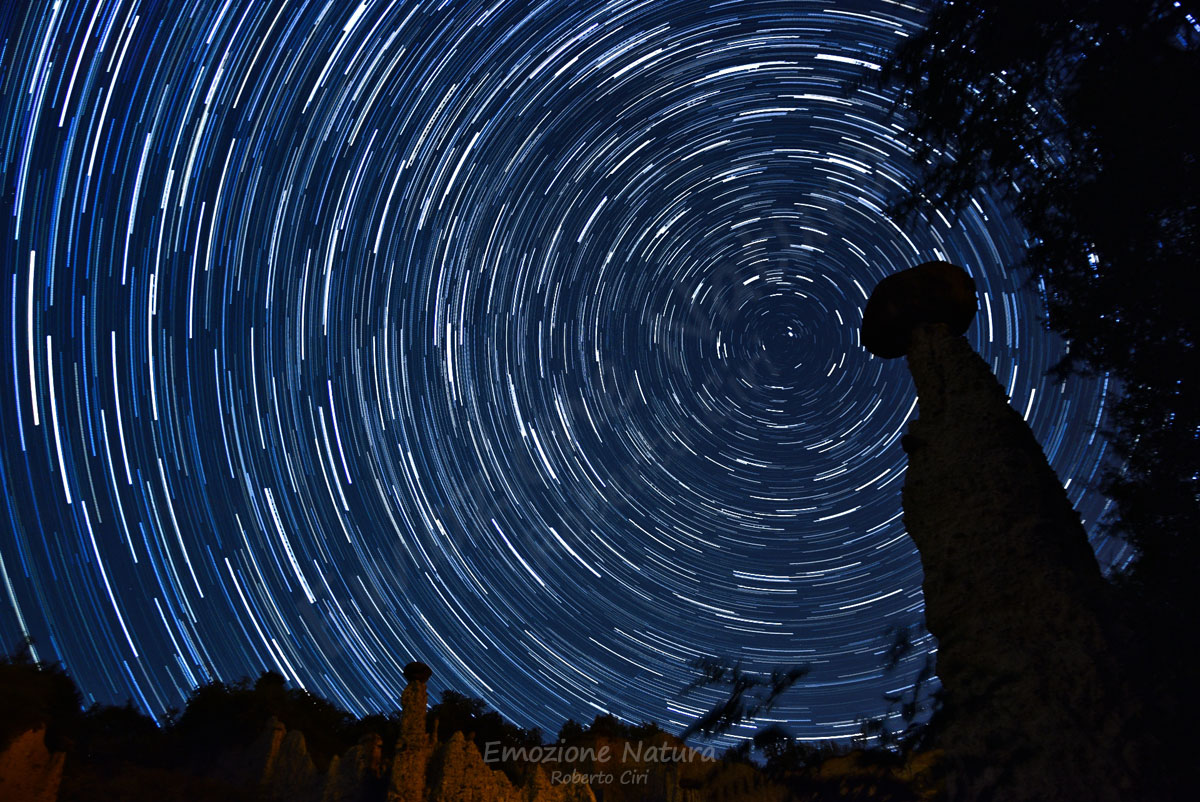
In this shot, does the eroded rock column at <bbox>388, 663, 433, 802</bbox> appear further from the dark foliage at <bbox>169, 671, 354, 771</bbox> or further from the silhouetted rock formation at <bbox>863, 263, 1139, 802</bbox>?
the silhouetted rock formation at <bbox>863, 263, 1139, 802</bbox>

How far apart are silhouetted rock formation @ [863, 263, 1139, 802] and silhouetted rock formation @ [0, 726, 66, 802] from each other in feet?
59.5

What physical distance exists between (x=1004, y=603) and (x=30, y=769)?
1930cm

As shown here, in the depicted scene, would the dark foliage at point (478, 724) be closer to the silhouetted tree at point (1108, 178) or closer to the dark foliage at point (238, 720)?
the dark foliage at point (238, 720)

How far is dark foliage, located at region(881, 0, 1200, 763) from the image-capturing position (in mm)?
6141

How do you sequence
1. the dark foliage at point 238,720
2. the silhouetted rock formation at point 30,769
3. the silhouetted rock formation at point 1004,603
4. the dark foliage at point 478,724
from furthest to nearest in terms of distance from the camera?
the dark foliage at point 478,724
the dark foliage at point 238,720
the silhouetted rock formation at point 30,769
the silhouetted rock formation at point 1004,603

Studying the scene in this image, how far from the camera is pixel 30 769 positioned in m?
13.9

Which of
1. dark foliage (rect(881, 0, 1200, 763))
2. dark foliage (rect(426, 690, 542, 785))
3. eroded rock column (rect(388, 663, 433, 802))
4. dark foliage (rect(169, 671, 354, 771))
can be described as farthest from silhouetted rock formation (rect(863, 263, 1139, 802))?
dark foliage (rect(426, 690, 542, 785))

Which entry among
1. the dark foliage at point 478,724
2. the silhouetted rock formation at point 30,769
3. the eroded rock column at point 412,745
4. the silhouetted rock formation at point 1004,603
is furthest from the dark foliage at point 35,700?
the silhouetted rock formation at point 1004,603

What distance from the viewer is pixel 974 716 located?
6.16 m

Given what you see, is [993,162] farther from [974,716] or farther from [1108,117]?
[974,716]

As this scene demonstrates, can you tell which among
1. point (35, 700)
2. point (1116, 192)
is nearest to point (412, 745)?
point (35, 700)

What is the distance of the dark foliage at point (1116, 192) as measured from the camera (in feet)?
20.1

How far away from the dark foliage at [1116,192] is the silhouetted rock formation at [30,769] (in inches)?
783

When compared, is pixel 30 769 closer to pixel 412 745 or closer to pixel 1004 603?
pixel 412 745
